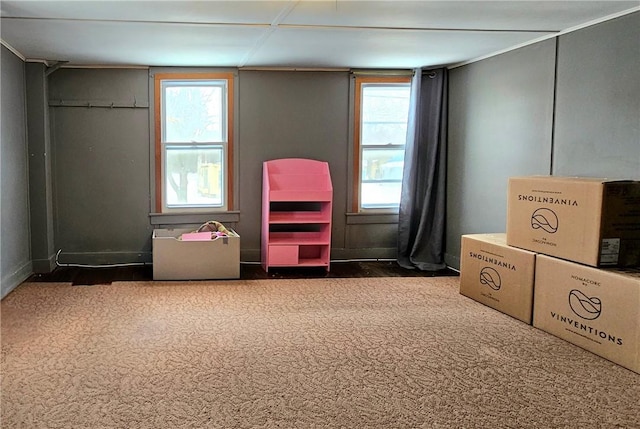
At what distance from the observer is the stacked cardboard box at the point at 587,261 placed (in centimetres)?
325

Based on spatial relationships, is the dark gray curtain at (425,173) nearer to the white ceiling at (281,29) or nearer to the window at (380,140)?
the window at (380,140)

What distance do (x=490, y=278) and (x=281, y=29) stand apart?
230cm

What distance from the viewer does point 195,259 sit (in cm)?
519

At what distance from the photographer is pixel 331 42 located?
14.9 ft

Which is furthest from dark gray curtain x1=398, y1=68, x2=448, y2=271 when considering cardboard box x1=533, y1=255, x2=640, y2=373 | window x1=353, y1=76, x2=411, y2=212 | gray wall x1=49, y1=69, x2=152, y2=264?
gray wall x1=49, y1=69, x2=152, y2=264

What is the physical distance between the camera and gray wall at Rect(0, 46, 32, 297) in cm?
458

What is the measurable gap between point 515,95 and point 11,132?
4.08 m

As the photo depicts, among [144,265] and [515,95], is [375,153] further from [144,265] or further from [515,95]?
[144,265]

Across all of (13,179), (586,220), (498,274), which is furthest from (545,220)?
(13,179)

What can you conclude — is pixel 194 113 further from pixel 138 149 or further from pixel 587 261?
pixel 587 261

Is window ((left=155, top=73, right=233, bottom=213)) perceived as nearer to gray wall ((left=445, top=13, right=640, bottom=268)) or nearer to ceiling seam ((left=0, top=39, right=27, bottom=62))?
ceiling seam ((left=0, top=39, right=27, bottom=62))

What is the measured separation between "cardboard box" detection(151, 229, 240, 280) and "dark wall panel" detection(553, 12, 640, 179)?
2.74 meters

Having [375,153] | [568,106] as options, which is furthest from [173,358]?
[375,153]

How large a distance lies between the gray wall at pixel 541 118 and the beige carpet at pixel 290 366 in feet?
3.84
